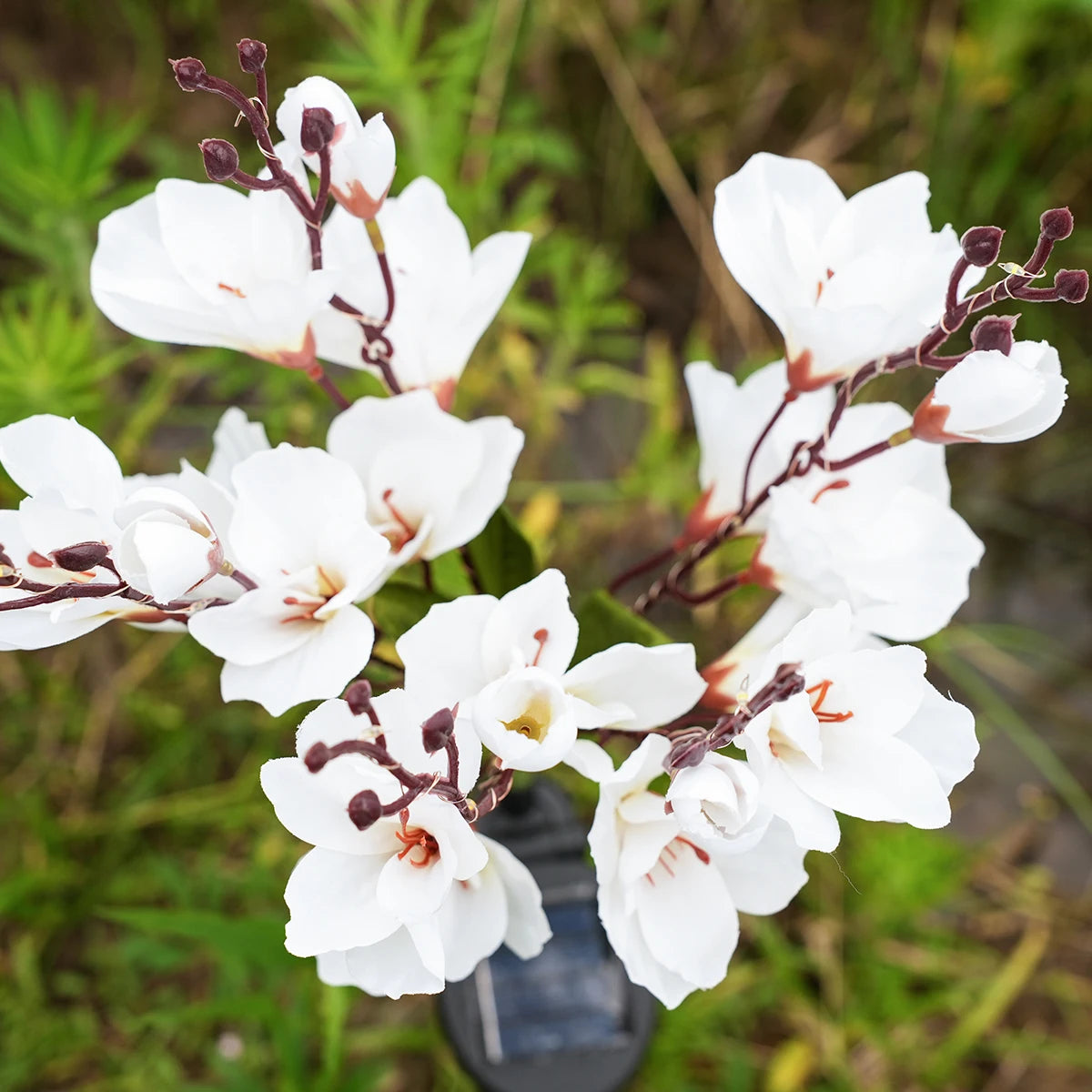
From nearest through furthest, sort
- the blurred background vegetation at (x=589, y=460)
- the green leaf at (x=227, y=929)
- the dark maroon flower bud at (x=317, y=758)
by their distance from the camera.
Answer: the dark maroon flower bud at (x=317, y=758) < the green leaf at (x=227, y=929) < the blurred background vegetation at (x=589, y=460)

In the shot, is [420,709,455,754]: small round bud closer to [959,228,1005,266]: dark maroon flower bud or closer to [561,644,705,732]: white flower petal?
[561,644,705,732]: white flower petal

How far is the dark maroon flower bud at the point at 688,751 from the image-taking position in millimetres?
347

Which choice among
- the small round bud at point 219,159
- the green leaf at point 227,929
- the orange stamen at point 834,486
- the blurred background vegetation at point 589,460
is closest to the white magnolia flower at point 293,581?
the small round bud at point 219,159

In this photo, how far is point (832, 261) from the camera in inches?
18.1

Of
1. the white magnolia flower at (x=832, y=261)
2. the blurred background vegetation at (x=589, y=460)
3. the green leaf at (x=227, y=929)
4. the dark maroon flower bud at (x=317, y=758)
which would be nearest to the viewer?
the dark maroon flower bud at (x=317, y=758)

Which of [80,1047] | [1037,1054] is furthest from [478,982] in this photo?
[1037,1054]

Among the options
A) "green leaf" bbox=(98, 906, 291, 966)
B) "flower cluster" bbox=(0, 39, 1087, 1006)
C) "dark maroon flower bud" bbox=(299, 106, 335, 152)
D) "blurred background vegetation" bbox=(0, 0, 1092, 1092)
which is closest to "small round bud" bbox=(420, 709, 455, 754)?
"flower cluster" bbox=(0, 39, 1087, 1006)

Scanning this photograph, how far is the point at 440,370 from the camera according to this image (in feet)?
1.64

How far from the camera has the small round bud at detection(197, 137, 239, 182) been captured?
37 cm

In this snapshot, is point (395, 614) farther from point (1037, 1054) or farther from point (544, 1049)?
point (1037, 1054)

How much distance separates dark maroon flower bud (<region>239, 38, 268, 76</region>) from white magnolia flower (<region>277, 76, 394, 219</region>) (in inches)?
0.7

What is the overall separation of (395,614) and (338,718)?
0.13m

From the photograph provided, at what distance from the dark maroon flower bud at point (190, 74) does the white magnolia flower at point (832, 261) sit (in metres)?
0.21

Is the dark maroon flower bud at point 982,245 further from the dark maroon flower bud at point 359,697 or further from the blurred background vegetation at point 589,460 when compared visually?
the blurred background vegetation at point 589,460
